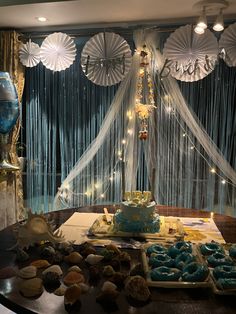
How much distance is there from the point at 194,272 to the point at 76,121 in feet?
8.30

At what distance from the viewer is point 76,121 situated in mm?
3578

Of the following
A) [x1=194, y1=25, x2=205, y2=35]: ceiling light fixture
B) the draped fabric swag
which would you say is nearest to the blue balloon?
the draped fabric swag

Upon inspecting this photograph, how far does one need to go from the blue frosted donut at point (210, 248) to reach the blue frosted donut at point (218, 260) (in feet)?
0.19

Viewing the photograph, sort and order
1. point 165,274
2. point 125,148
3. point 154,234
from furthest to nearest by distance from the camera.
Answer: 1. point 125,148
2. point 154,234
3. point 165,274

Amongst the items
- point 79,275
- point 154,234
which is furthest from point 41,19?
point 79,275

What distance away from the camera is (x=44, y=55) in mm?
3188

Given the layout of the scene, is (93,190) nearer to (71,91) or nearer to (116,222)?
(71,91)

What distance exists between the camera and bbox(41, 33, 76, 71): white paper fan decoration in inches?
124

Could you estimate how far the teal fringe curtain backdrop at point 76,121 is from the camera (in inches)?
127

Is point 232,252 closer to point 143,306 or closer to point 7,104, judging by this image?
point 143,306

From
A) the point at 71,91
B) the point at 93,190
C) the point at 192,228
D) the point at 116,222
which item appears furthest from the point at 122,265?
the point at 71,91

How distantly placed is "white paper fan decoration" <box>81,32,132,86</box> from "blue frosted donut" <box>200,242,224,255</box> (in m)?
1.88

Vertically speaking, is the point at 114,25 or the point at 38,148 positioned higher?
the point at 114,25

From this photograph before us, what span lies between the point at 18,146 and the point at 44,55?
3.54 ft
